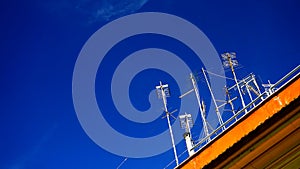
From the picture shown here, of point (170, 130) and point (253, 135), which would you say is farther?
point (170, 130)

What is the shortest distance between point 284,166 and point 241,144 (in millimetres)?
651

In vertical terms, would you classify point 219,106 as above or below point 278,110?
above

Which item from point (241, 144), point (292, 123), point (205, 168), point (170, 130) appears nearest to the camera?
point (292, 123)

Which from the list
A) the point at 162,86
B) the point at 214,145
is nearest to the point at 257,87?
the point at 162,86

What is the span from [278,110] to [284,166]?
32.9 inches

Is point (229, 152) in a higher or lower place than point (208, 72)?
lower

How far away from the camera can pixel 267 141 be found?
4.95 meters

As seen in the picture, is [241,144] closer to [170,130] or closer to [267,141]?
[267,141]

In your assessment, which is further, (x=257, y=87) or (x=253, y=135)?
(x=257, y=87)

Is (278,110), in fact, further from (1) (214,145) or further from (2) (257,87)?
(2) (257,87)

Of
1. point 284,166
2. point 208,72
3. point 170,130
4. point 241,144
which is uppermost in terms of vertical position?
point 208,72

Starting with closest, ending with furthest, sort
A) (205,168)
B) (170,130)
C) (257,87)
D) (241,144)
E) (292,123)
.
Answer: (292,123) < (241,144) < (205,168) < (170,130) < (257,87)

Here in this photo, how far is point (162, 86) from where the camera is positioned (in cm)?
1510

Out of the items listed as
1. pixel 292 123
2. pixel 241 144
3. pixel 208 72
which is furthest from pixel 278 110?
pixel 208 72
